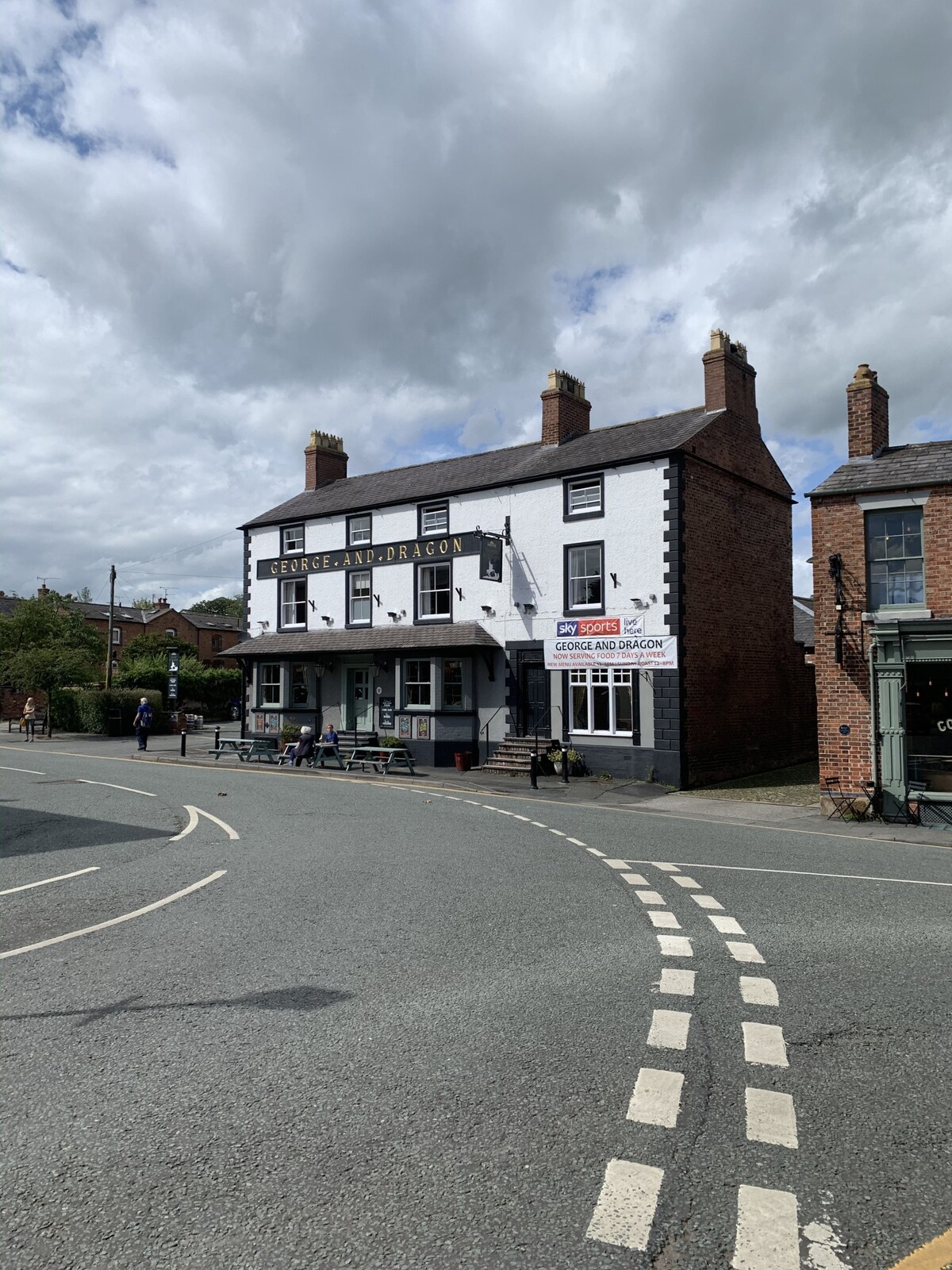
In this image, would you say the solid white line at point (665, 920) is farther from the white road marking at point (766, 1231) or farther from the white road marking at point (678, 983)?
the white road marking at point (766, 1231)

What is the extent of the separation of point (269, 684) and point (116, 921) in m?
25.4

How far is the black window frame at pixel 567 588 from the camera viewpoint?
2503cm

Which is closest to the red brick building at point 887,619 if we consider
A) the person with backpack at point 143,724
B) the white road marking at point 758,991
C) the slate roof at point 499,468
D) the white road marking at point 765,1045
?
the slate roof at point 499,468

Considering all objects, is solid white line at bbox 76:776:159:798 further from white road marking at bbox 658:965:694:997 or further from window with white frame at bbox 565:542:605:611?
white road marking at bbox 658:965:694:997

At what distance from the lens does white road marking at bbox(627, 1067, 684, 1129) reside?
4.43 meters

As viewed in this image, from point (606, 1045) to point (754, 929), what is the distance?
3.21m

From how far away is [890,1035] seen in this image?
5.54m

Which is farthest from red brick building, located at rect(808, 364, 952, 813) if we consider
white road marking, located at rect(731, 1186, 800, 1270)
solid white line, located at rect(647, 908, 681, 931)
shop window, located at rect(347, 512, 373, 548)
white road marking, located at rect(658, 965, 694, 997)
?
shop window, located at rect(347, 512, 373, 548)

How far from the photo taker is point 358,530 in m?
31.6

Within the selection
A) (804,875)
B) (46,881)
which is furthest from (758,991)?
(46,881)

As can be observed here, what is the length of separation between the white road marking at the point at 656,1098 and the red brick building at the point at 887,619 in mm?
13793

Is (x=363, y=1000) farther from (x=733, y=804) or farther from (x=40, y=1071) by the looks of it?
(x=733, y=804)

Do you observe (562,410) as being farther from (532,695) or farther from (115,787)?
(115,787)

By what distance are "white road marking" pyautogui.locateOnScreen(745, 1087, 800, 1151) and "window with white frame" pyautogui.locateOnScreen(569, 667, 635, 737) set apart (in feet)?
63.5
